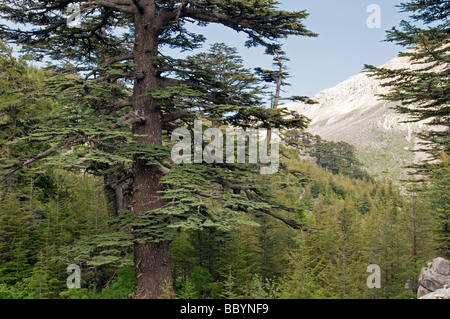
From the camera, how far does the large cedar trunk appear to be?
8.75m

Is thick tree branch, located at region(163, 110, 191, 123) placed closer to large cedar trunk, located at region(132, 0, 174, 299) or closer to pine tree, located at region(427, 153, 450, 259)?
large cedar trunk, located at region(132, 0, 174, 299)

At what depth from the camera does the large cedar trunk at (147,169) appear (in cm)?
875

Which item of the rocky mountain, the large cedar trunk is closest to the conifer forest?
the large cedar trunk

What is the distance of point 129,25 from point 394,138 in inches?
4413

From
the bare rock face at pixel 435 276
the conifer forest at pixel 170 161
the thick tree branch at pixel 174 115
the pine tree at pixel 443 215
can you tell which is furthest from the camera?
the pine tree at pixel 443 215

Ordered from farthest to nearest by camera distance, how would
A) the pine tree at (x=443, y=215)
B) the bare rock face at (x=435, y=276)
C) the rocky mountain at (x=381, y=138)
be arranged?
the rocky mountain at (x=381, y=138), the pine tree at (x=443, y=215), the bare rock face at (x=435, y=276)

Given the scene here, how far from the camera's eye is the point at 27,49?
11.5 m

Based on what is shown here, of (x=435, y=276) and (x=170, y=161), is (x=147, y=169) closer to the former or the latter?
(x=170, y=161)

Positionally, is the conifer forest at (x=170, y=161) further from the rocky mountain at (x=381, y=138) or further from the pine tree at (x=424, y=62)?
the rocky mountain at (x=381, y=138)

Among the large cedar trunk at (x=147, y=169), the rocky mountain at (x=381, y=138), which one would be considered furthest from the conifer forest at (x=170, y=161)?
the rocky mountain at (x=381, y=138)

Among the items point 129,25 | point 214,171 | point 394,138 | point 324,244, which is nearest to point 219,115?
point 214,171

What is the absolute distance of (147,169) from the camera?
9273 mm

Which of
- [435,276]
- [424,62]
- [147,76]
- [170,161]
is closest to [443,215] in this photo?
[435,276]

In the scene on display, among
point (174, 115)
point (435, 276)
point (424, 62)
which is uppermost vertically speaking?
point (424, 62)
